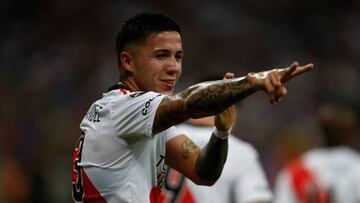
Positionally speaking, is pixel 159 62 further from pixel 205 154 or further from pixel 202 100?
pixel 202 100

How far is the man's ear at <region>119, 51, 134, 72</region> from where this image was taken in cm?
459

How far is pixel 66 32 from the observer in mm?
15258

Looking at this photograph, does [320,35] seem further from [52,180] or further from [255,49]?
[52,180]

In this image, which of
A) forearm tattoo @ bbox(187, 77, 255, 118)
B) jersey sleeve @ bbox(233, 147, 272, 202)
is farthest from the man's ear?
jersey sleeve @ bbox(233, 147, 272, 202)

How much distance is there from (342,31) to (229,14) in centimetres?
196

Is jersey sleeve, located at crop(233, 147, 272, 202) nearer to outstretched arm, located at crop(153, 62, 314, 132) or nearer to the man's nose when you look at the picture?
the man's nose

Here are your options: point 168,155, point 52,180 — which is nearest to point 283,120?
point 52,180

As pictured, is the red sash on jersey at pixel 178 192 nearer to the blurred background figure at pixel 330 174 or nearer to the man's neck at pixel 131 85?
the blurred background figure at pixel 330 174

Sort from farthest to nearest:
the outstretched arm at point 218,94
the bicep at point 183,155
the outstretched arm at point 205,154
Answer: the bicep at point 183,155 < the outstretched arm at point 205,154 < the outstretched arm at point 218,94

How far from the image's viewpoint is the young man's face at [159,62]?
4496 mm

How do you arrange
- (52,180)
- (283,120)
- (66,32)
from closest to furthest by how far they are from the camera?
(52,180) → (283,120) → (66,32)

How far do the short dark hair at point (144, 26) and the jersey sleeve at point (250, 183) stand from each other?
2.32m

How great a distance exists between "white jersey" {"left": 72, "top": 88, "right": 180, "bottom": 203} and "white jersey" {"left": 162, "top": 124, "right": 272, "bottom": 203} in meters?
1.97

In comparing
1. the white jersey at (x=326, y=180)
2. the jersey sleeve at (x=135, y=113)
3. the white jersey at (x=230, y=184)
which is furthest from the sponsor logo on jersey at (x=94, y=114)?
the white jersey at (x=326, y=180)
